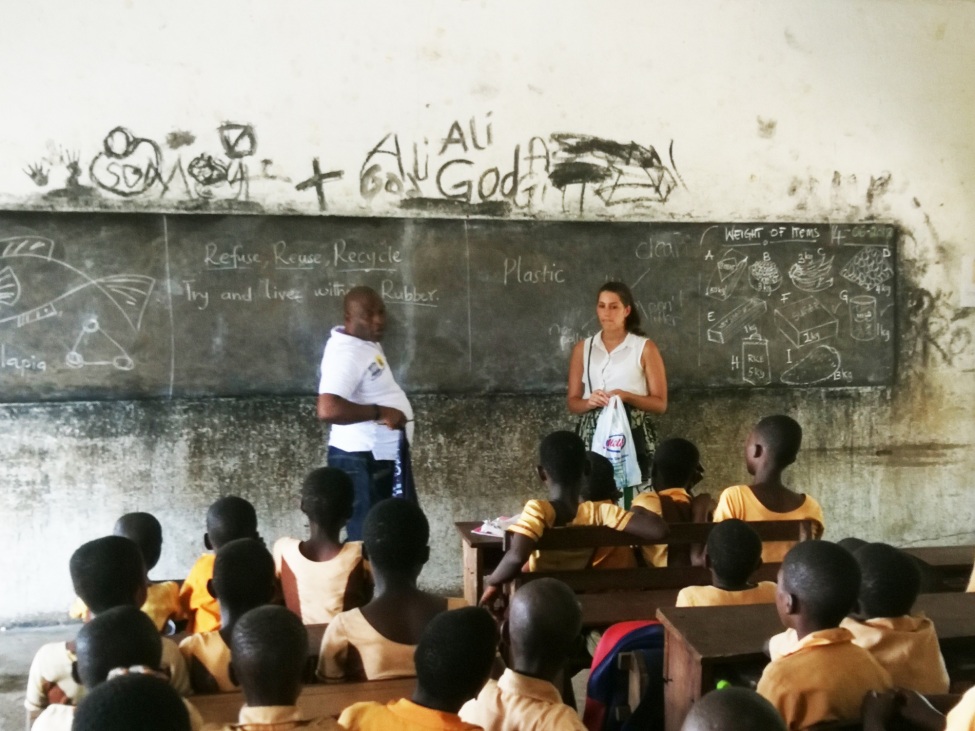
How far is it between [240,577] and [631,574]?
45.4 inches

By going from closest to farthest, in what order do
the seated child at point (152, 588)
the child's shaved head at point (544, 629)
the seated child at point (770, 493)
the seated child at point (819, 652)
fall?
the seated child at point (819, 652) < the child's shaved head at point (544, 629) < the seated child at point (152, 588) < the seated child at point (770, 493)

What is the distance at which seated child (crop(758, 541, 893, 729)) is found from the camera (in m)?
1.49

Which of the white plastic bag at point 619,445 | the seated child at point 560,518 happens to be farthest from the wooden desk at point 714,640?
the white plastic bag at point 619,445

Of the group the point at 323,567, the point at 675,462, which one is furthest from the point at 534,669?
the point at 675,462

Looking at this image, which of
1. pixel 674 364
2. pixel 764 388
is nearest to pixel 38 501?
pixel 674 364

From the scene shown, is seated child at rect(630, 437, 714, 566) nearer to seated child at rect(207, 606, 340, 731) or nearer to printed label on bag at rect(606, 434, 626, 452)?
printed label on bag at rect(606, 434, 626, 452)

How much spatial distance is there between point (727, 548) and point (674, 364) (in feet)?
8.51

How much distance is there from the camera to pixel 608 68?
14.5 feet

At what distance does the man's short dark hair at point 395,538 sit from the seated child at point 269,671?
612 millimetres

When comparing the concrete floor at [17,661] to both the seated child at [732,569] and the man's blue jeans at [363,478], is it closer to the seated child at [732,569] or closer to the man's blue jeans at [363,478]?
the man's blue jeans at [363,478]

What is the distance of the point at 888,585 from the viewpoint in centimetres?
174

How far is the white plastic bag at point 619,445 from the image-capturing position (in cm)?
381

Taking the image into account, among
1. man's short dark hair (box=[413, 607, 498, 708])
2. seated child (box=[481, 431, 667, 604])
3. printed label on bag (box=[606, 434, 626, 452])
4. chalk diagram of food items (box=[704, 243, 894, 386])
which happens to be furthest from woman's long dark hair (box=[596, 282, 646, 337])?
man's short dark hair (box=[413, 607, 498, 708])

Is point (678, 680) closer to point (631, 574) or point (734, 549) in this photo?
point (734, 549)
